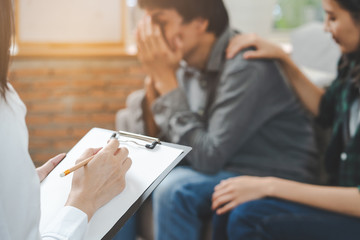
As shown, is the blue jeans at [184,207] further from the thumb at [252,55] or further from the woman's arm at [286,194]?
the thumb at [252,55]

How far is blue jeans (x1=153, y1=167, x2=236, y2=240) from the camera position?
117 cm

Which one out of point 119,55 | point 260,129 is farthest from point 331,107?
point 119,55

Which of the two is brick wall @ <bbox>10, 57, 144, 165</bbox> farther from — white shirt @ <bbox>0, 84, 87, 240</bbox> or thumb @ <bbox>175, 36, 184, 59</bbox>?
white shirt @ <bbox>0, 84, 87, 240</bbox>

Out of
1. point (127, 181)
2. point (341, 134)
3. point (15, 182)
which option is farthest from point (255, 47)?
point (15, 182)

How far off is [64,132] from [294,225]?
6.28 ft

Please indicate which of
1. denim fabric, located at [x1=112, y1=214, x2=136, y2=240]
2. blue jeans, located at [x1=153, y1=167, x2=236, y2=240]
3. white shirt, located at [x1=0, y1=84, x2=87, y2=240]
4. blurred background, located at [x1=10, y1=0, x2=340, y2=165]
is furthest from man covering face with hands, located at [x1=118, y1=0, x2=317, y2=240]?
blurred background, located at [x1=10, y1=0, x2=340, y2=165]

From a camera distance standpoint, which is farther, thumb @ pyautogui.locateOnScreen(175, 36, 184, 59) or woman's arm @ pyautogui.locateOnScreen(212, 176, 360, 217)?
thumb @ pyautogui.locateOnScreen(175, 36, 184, 59)

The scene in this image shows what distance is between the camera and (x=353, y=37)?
1.10m

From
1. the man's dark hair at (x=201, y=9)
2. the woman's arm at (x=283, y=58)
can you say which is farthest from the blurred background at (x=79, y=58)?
the man's dark hair at (x=201, y=9)

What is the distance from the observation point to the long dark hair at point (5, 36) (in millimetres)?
549

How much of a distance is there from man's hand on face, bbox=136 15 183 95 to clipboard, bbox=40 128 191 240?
544mm

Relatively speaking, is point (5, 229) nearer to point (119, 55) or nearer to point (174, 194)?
point (174, 194)

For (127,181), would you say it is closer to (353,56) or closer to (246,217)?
(246,217)

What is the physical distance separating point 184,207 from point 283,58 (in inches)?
23.4
